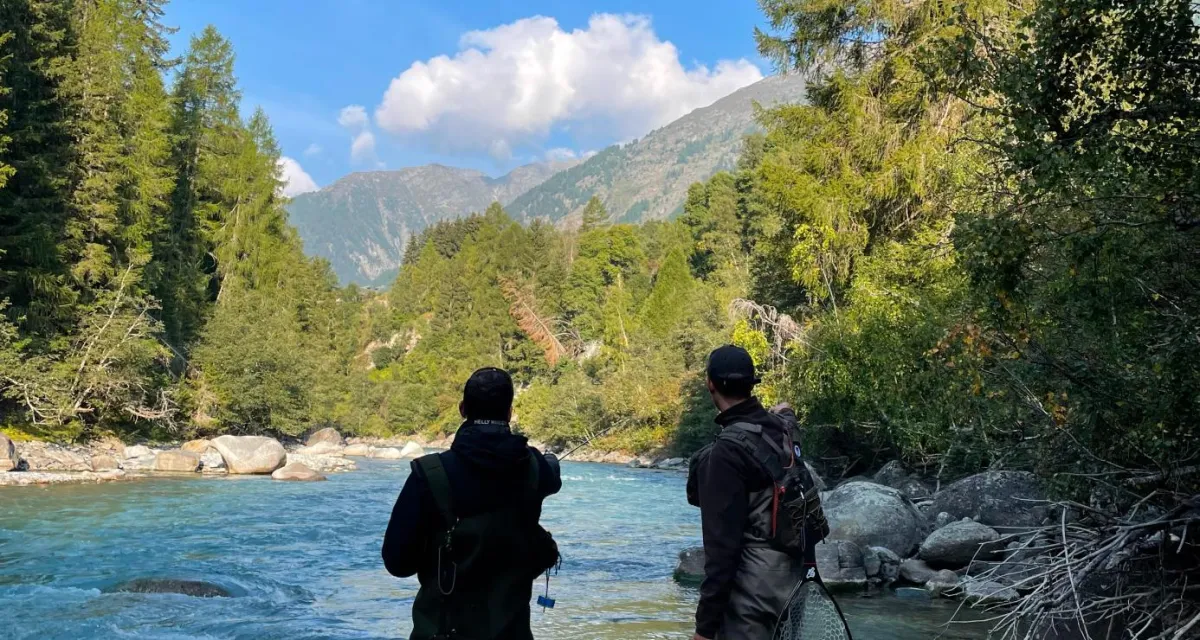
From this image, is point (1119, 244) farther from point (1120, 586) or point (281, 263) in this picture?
point (281, 263)

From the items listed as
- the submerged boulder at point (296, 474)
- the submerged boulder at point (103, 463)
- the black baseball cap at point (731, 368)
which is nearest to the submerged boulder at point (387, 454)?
the submerged boulder at point (296, 474)

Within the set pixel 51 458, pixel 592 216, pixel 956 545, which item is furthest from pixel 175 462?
pixel 592 216

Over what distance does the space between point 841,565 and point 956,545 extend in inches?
55.4

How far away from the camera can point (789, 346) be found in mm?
20922

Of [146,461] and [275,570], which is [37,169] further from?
[275,570]

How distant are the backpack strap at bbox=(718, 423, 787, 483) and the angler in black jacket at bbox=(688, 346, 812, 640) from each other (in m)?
0.01

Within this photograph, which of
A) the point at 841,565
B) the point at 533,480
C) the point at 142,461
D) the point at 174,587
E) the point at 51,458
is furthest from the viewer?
the point at 142,461

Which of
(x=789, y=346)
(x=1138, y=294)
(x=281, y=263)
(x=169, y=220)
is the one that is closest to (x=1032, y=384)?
(x=1138, y=294)

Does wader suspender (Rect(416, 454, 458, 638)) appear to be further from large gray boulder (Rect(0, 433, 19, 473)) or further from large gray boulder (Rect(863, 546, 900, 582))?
large gray boulder (Rect(0, 433, 19, 473))

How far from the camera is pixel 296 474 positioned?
82.5 ft

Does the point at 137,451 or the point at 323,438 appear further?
the point at 323,438

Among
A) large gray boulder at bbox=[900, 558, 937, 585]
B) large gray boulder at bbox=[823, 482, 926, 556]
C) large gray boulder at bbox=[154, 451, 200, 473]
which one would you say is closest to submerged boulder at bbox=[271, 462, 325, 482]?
large gray boulder at bbox=[154, 451, 200, 473]

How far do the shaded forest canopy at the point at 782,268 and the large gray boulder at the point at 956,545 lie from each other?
0.89 metres

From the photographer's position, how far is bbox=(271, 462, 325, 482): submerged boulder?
25.0 metres
